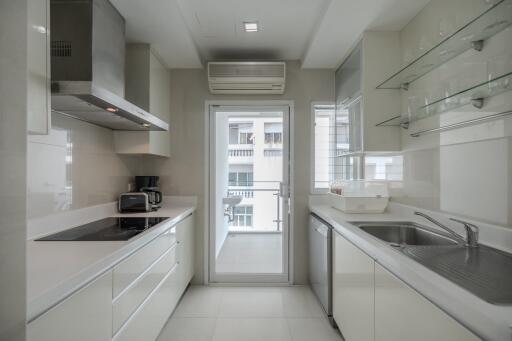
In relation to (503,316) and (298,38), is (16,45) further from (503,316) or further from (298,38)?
(298,38)

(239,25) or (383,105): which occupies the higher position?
(239,25)

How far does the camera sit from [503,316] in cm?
71

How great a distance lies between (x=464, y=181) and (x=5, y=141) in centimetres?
205

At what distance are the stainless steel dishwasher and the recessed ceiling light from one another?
183 centimetres

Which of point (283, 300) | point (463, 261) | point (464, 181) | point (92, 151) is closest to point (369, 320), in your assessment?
point (463, 261)

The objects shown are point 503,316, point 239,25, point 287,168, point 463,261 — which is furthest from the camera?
point 287,168

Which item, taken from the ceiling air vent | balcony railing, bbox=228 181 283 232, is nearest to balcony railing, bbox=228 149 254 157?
balcony railing, bbox=228 181 283 232

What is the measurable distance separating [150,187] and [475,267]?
8.86ft

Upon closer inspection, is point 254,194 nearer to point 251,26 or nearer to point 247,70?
point 247,70

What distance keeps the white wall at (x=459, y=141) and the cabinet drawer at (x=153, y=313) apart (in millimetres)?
1967

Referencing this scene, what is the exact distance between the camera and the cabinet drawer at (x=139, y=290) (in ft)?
4.48

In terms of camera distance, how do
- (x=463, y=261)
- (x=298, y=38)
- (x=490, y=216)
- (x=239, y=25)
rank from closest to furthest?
(x=463, y=261), (x=490, y=216), (x=239, y=25), (x=298, y=38)

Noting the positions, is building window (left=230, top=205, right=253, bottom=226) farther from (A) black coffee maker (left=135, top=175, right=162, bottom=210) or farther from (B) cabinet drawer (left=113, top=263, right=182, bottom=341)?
(B) cabinet drawer (left=113, top=263, right=182, bottom=341)

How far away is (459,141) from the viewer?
5.23ft
